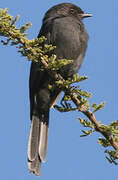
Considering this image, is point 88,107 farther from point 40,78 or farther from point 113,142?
point 40,78

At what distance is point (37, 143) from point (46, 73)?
45.3 inches

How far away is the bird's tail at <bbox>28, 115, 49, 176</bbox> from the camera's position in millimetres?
4858

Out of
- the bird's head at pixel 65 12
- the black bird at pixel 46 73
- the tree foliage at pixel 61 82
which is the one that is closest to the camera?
the tree foliage at pixel 61 82

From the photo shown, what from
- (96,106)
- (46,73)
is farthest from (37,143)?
(96,106)

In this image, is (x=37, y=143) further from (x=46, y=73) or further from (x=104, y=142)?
(x=104, y=142)

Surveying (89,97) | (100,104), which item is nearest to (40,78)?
(89,97)

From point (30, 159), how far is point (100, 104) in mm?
2253

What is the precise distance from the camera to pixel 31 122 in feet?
18.8

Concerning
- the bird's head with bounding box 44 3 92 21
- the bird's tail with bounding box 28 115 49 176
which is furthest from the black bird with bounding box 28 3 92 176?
the bird's head with bounding box 44 3 92 21

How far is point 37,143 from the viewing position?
5.42 meters

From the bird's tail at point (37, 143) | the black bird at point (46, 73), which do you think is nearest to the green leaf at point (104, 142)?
the bird's tail at point (37, 143)

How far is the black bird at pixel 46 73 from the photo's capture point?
17.8 feet

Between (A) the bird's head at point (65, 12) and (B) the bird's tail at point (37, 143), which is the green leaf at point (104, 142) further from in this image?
(A) the bird's head at point (65, 12)

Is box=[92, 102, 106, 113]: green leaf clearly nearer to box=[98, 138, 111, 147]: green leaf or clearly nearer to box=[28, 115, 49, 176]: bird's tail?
box=[98, 138, 111, 147]: green leaf
